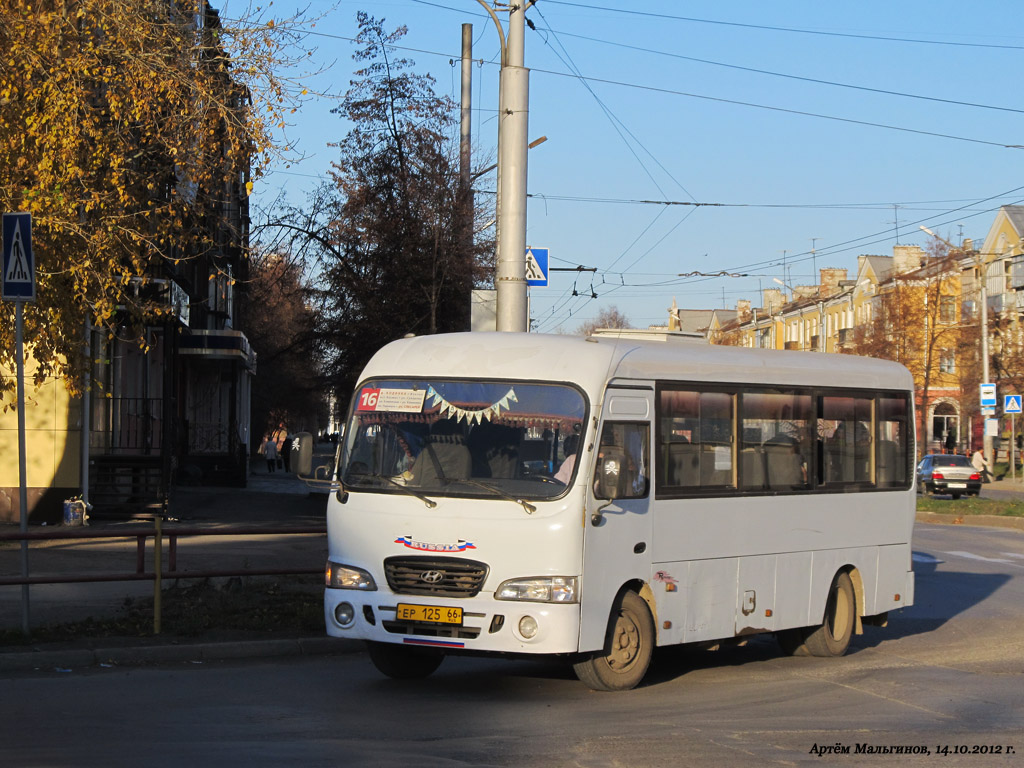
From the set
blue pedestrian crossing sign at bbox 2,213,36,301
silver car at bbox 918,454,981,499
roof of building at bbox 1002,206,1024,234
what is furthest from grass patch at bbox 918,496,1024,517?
roof of building at bbox 1002,206,1024,234

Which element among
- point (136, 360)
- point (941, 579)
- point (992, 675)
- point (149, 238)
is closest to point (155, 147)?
point (149, 238)

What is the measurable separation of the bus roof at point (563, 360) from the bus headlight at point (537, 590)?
1.43 m

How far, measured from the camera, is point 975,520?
3147 cm

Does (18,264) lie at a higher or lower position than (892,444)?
higher

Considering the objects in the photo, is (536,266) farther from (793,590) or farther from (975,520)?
(975,520)

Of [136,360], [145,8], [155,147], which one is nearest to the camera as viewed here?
[145,8]

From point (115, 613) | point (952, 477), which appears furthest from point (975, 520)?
point (115, 613)

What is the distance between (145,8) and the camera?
1473 cm

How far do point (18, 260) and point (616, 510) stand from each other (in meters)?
5.45

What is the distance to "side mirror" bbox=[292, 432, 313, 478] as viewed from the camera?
9633mm

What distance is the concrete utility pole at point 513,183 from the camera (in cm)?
1539

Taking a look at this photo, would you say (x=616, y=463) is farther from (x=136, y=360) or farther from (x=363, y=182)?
(x=136, y=360)

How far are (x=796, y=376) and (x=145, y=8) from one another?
847 centimetres

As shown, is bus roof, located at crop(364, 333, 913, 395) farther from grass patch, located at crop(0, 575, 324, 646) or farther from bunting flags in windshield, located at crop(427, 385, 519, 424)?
grass patch, located at crop(0, 575, 324, 646)
